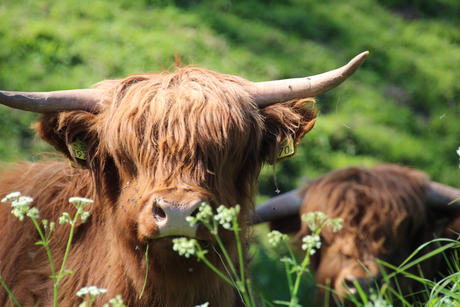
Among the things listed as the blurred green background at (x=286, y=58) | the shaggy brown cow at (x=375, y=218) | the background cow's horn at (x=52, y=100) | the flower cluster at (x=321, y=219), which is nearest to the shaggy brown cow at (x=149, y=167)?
the background cow's horn at (x=52, y=100)

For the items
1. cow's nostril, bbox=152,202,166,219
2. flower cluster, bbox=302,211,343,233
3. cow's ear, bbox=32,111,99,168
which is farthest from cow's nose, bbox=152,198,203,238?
cow's ear, bbox=32,111,99,168

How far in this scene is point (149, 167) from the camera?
2529mm

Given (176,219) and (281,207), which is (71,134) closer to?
(176,219)

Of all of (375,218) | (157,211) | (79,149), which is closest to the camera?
(157,211)

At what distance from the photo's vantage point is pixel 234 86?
9.68 feet

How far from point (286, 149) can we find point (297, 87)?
37cm

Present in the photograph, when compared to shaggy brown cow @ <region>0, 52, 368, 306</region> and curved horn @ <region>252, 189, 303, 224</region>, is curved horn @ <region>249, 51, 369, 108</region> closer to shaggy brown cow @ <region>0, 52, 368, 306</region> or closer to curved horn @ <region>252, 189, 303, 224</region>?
shaggy brown cow @ <region>0, 52, 368, 306</region>

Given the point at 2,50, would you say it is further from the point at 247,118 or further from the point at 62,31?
the point at 247,118

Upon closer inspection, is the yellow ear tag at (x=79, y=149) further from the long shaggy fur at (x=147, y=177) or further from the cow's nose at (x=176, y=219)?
the cow's nose at (x=176, y=219)

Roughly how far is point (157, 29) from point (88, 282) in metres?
5.28

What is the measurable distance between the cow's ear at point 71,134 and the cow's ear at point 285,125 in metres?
1.00

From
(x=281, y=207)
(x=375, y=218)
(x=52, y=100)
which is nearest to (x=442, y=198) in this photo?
(x=375, y=218)

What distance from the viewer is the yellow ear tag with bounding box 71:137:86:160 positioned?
9.37 feet

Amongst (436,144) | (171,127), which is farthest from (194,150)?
(436,144)
